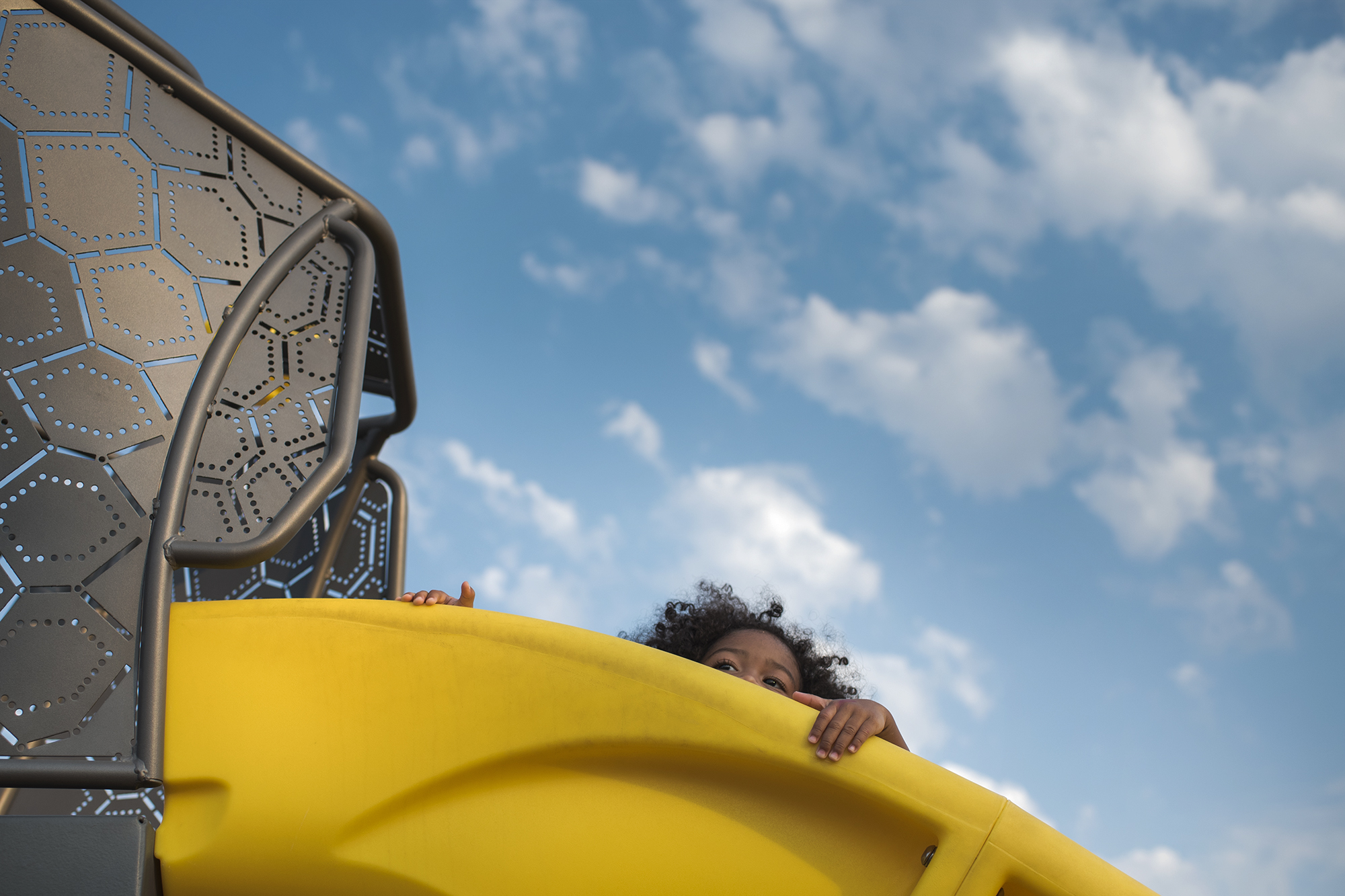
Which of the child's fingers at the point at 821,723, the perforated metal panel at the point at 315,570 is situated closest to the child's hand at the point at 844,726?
the child's fingers at the point at 821,723

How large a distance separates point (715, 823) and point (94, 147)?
2.63 meters

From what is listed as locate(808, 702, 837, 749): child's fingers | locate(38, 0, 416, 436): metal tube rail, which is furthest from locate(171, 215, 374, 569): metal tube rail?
locate(808, 702, 837, 749): child's fingers

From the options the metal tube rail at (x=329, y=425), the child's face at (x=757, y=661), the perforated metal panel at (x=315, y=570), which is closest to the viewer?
the metal tube rail at (x=329, y=425)

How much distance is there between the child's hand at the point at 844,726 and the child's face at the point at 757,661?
1184 mm

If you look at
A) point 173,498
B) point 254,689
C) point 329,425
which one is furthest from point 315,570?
point 254,689

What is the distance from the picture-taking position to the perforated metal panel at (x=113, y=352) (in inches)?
84.5

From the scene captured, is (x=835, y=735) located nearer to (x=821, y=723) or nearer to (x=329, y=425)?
(x=821, y=723)

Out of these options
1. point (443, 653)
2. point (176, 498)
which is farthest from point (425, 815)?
point (176, 498)

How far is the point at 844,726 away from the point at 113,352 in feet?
7.22

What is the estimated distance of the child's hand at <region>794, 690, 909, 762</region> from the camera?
1.97m

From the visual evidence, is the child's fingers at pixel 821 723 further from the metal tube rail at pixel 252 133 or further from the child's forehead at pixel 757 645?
the metal tube rail at pixel 252 133

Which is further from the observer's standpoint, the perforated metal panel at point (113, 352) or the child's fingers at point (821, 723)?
the perforated metal panel at point (113, 352)

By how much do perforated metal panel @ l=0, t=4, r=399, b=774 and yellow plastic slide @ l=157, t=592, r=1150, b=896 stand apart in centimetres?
22

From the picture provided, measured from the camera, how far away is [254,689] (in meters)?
2.23
